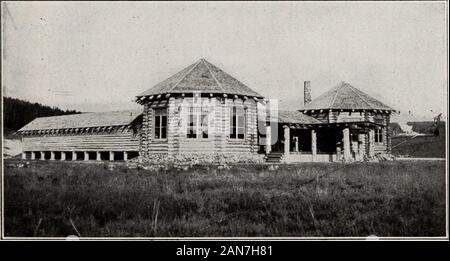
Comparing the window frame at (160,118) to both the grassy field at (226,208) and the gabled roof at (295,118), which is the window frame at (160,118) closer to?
the gabled roof at (295,118)

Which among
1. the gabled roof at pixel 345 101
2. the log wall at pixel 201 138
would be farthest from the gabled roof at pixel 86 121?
the gabled roof at pixel 345 101

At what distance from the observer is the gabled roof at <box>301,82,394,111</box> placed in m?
28.0

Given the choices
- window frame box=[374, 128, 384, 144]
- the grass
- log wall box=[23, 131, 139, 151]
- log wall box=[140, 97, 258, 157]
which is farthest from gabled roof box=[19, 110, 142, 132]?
the grass

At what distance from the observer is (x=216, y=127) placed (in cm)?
2061

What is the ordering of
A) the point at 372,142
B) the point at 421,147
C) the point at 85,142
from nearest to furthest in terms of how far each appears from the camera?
1. the point at 372,142
2. the point at 85,142
3. the point at 421,147

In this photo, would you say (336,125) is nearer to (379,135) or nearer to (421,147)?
(379,135)

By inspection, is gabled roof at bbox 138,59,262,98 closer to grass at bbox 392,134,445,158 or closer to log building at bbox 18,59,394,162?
log building at bbox 18,59,394,162

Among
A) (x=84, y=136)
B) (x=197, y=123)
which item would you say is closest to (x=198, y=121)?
(x=197, y=123)

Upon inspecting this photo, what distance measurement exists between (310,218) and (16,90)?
6.19m

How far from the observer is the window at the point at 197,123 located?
66.9 feet

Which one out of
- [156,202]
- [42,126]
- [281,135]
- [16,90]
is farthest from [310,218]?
[42,126]

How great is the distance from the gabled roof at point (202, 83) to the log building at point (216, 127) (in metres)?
0.05

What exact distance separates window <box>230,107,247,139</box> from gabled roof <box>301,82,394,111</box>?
28.4ft

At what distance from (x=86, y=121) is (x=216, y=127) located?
11534 millimetres
